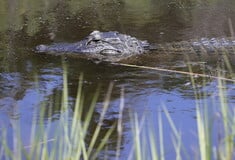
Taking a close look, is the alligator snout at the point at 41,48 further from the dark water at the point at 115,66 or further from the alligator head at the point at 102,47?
the dark water at the point at 115,66

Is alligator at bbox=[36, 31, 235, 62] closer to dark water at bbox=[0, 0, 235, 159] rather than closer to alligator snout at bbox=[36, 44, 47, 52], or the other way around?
alligator snout at bbox=[36, 44, 47, 52]

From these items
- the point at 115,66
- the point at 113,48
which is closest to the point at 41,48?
the point at 113,48

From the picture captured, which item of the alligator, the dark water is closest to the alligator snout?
the alligator

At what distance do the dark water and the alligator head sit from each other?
0.98ft

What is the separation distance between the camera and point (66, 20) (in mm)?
10156

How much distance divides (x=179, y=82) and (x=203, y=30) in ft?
11.6

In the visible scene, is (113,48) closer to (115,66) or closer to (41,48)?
(115,66)

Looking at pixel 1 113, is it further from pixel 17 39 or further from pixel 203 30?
pixel 203 30

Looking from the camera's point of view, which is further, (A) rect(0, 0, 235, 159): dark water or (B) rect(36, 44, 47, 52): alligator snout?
(B) rect(36, 44, 47, 52): alligator snout

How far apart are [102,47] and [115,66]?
2.86 feet

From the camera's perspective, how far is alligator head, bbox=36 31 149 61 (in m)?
7.37

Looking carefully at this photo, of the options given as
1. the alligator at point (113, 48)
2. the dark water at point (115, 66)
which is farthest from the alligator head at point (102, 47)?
the dark water at point (115, 66)

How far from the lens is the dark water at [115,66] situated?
4.59m

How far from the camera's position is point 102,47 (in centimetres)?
745
